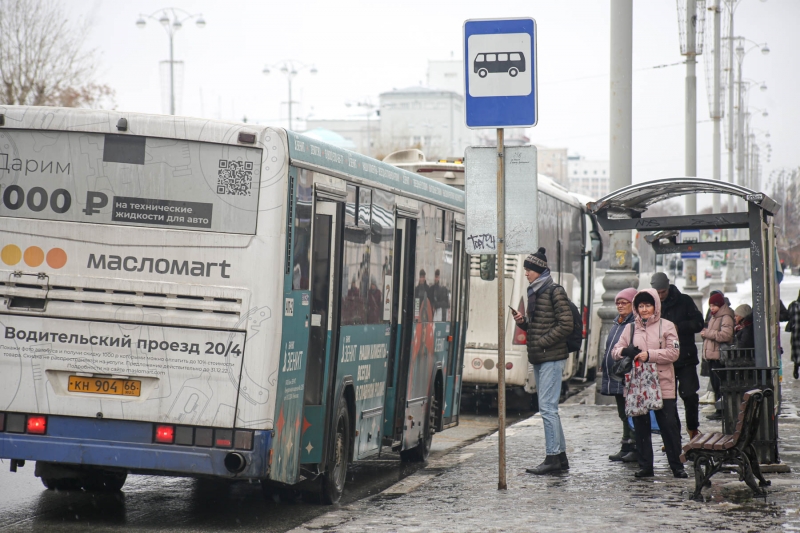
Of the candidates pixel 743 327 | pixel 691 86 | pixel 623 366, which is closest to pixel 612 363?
pixel 623 366

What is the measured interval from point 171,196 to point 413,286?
3.83 metres

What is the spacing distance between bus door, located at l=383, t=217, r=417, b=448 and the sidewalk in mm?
576

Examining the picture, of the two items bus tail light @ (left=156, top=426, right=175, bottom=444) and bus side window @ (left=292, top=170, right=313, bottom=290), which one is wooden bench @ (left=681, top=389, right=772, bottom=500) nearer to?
bus side window @ (left=292, top=170, right=313, bottom=290)

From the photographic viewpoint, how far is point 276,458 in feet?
24.8

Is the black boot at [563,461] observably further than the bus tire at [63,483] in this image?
Yes

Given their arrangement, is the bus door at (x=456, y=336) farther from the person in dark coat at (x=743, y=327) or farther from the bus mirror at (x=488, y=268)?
the person in dark coat at (x=743, y=327)

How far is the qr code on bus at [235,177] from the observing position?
7.51 meters

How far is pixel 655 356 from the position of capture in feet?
31.3

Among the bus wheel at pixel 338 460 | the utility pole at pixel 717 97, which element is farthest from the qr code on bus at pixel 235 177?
the utility pole at pixel 717 97

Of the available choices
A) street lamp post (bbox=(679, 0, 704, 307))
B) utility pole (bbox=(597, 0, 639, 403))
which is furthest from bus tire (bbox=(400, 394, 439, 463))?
street lamp post (bbox=(679, 0, 704, 307))

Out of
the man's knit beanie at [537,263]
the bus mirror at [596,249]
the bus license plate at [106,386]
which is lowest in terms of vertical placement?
the bus license plate at [106,386]

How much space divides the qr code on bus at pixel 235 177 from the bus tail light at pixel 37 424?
76.1 inches

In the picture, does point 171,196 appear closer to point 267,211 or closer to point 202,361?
point 267,211

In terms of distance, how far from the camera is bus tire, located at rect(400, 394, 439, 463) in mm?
11883
